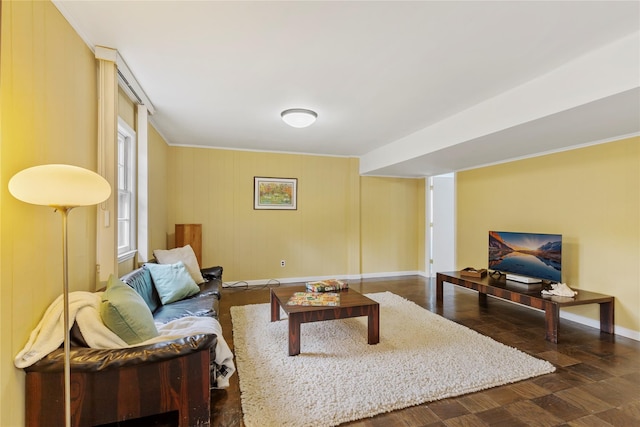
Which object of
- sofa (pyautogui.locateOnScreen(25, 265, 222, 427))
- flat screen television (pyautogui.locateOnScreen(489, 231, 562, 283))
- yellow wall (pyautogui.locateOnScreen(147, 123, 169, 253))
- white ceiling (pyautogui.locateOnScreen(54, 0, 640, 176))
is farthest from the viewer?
yellow wall (pyautogui.locateOnScreen(147, 123, 169, 253))

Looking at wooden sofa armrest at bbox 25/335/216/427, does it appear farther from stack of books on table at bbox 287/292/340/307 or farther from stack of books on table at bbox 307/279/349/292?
stack of books on table at bbox 307/279/349/292

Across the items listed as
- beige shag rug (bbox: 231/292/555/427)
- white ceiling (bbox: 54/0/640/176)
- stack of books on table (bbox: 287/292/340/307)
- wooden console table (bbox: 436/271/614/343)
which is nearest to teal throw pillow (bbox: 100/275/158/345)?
beige shag rug (bbox: 231/292/555/427)

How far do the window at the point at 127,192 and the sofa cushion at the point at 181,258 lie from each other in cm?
31

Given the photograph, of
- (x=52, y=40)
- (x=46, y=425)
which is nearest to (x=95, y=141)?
(x=52, y=40)

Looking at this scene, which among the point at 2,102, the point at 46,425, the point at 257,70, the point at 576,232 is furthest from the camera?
the point at 576,232

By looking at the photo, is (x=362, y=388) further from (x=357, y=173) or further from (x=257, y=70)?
(x=357, y=173)

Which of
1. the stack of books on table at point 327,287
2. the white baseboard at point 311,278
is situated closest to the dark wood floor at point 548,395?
the stack of books on table at point 327,287

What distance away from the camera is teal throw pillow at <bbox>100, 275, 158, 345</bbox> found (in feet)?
5.49

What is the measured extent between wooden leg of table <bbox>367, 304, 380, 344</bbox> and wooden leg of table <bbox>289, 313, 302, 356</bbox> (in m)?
0.70

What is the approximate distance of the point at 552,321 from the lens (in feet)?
9.80

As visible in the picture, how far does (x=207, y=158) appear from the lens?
5.15m

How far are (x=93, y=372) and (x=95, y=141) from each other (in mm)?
1543

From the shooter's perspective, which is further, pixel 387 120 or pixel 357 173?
pixel 357 173

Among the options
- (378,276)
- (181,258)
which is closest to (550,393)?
(181,258)
